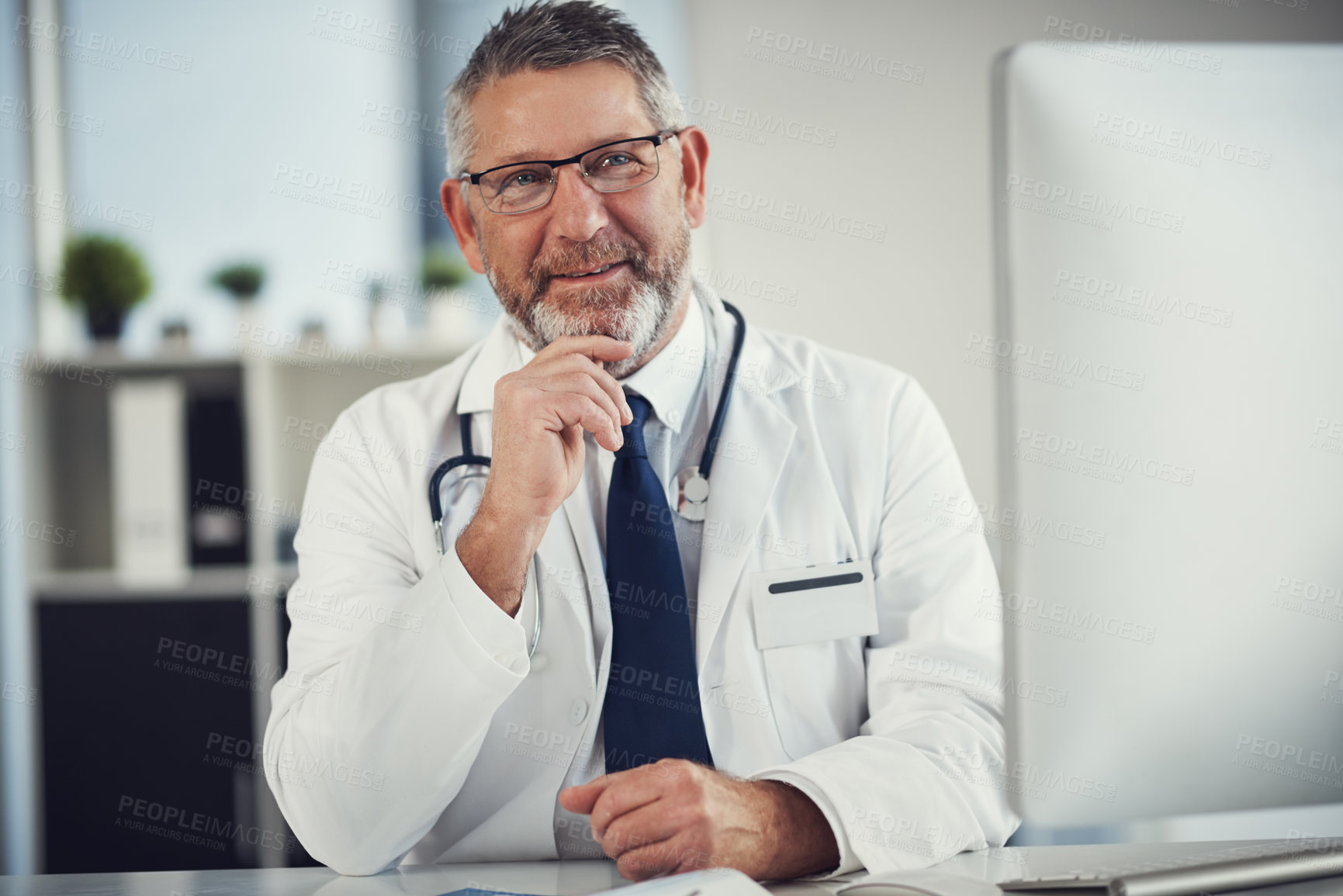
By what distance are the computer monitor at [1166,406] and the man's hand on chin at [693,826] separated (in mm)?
283

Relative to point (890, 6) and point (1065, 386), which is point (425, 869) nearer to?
point (1065, 386)

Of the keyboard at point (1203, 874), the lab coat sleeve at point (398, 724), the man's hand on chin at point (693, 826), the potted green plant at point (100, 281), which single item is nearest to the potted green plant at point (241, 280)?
the potted green plant at point (100, 281)

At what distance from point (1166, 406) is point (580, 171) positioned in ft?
2.88

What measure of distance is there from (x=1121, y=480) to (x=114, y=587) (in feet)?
8.99

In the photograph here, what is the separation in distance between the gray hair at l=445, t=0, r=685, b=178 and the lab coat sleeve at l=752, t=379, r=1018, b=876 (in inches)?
22.0

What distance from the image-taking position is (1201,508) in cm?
63

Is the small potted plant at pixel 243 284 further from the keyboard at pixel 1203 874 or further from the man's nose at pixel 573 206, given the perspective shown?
the keyboard at pixel 1203 874

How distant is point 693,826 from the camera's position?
33.0 inches

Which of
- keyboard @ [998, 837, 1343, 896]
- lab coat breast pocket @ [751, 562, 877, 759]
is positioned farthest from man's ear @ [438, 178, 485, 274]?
keyboard @ [998, 837, 1343, 896]

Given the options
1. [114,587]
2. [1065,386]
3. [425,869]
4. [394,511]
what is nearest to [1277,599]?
[1065,386]

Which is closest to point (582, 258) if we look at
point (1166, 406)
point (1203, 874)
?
point (1166, 406)

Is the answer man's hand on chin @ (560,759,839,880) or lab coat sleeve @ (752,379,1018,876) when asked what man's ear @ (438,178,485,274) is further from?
man's hand on chin @ (560,759,839,880)

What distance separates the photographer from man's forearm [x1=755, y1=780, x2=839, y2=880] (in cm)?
87

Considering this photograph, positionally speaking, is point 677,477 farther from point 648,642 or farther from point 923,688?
point 923,688
